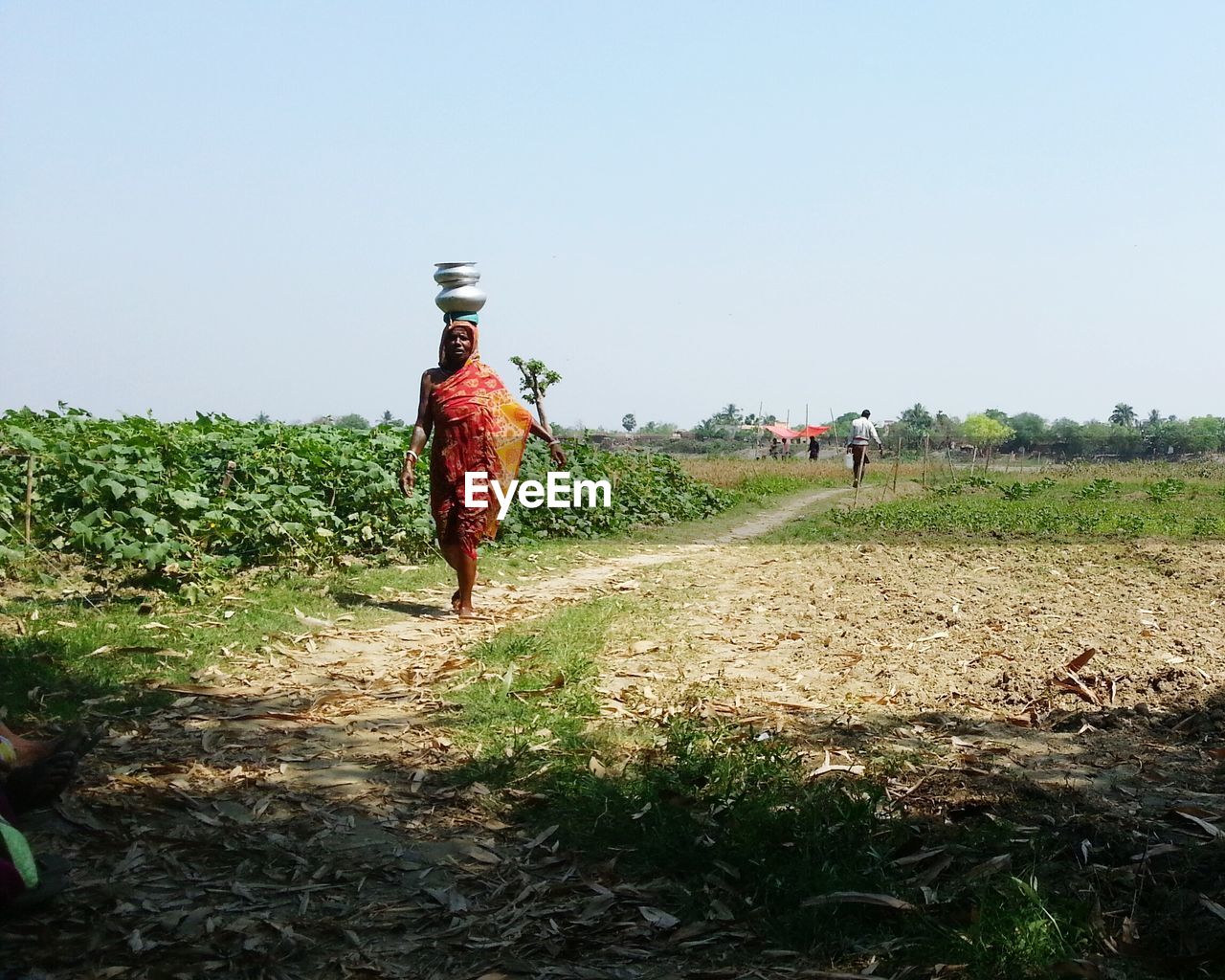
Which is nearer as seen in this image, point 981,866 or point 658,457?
point 981,866

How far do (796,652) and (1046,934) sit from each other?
373 cm

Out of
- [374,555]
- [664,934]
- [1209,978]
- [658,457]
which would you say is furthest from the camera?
[658,457]

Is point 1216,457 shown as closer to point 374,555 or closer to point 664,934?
point 374,555

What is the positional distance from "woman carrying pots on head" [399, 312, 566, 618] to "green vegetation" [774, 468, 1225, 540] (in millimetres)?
6717

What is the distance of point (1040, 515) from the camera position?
1544cm

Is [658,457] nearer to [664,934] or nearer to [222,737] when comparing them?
[222,737]

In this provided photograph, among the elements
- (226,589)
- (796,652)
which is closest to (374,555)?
(226,589)

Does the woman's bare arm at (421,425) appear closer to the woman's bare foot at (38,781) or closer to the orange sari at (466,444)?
the orange sari at (466,444)

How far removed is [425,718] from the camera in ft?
16.8

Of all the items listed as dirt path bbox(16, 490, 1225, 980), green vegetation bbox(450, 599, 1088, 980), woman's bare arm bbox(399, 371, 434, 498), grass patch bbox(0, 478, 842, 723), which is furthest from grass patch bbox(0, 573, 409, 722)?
green vegetation bbox(450, 599, 1088, 980)

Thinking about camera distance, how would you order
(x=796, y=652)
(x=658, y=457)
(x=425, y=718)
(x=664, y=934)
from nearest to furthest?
(x=664, y=934) → (x=425, y=718) → (x=796, y=652) → (x=658, y=457)

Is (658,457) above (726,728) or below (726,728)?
above

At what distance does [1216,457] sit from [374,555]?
41147 mm

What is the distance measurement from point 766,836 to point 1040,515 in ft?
43.1
